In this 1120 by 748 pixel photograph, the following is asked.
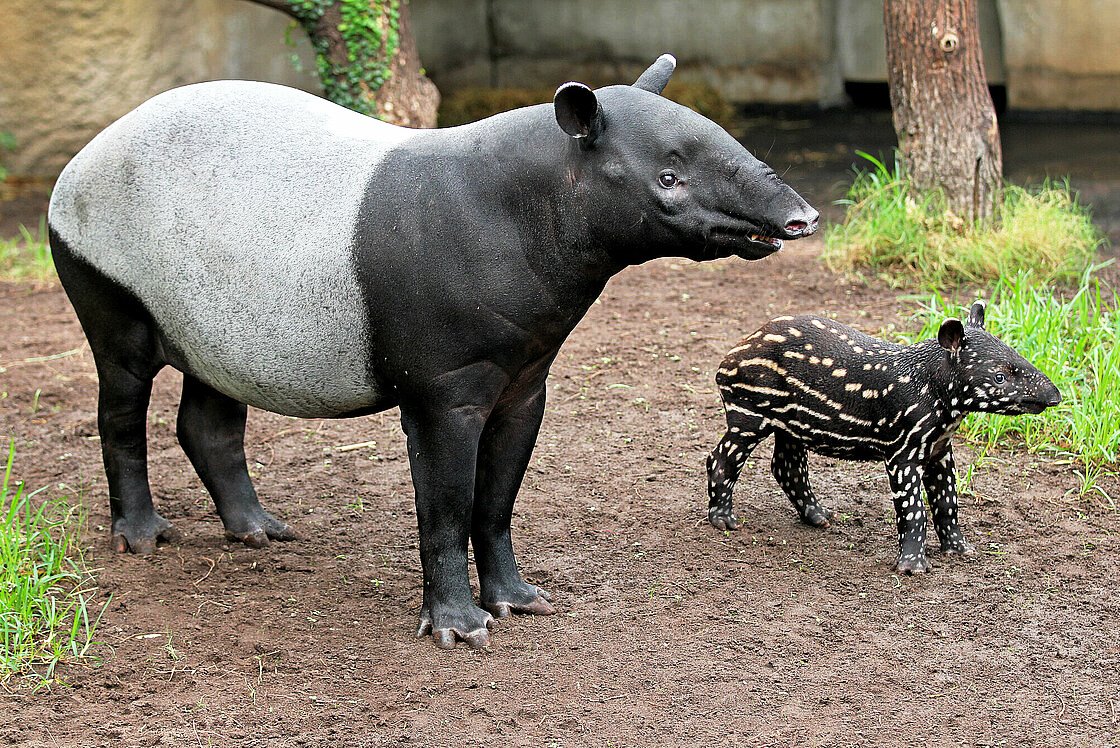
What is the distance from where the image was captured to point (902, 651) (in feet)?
13.0

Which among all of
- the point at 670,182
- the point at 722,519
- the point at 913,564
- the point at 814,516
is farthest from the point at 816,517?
the point at 670,182

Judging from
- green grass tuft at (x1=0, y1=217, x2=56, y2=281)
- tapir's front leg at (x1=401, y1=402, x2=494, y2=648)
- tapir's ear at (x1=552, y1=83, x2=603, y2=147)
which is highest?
tapir's ear at (x1=552, y1=83, x2=603, y2=147)

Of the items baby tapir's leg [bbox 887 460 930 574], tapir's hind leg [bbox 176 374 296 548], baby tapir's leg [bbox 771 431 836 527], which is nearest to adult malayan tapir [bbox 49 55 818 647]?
tapir's hind leg [bbox 176 374 296 548]

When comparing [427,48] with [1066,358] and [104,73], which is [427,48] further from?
[1066,358]

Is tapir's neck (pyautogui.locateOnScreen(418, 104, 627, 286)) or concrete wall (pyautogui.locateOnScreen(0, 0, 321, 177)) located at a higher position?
tapir's neck (pyautogui.locateOnScreen(418, 104, 627, 286))

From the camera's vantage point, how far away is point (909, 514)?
4.38 meters

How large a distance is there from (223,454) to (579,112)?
203 cm

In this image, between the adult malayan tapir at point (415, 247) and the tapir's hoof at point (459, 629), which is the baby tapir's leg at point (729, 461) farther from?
the tapir's hoof at point (459, 629)

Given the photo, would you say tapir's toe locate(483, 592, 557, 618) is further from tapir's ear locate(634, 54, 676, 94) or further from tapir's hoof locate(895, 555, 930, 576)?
tapir's ear locate(634, 54, 676, 94)

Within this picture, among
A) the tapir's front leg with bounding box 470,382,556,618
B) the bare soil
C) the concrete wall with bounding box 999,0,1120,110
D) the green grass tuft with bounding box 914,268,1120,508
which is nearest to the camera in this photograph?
the bare soil

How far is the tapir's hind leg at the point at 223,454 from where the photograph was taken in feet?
15.1

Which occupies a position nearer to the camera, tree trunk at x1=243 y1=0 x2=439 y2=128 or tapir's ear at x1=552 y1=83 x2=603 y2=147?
tapir's ear at x1=552 y1=83 x2=603 y2=147

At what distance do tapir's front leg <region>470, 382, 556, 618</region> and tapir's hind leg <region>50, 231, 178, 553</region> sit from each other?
3.80ft

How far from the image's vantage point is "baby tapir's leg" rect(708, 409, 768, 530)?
4613 millimetres
